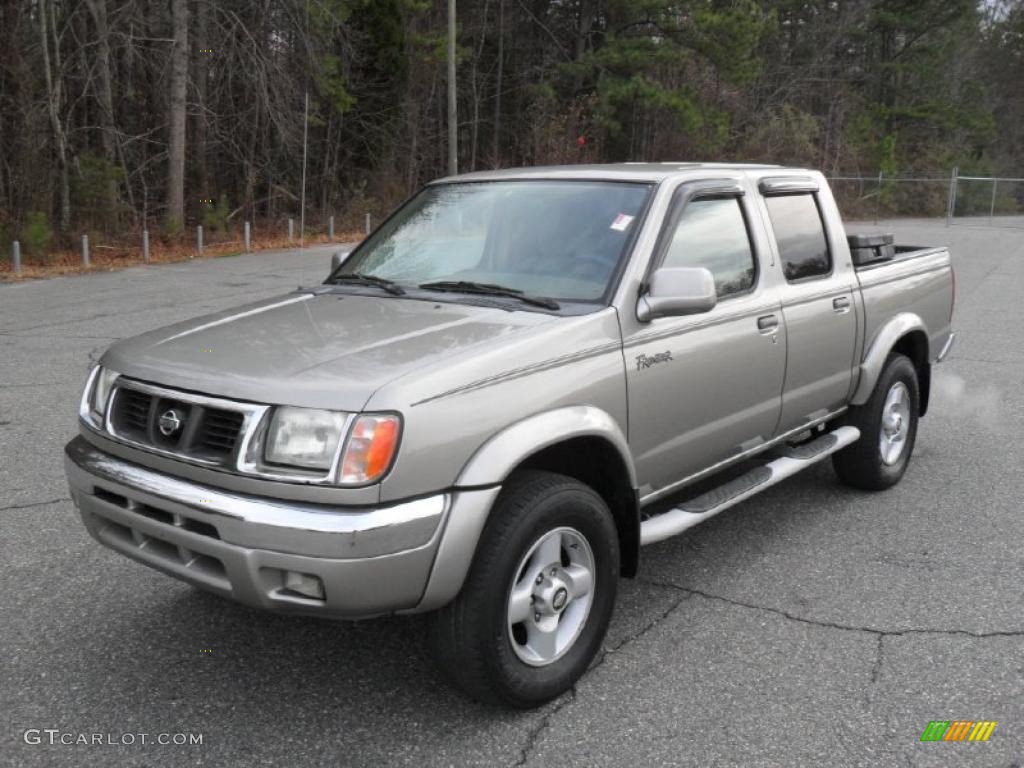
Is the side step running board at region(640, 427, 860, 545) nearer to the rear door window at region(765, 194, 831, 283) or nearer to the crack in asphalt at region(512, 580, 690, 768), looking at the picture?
the crack in asphalt at region(512, 580, 690, 768)

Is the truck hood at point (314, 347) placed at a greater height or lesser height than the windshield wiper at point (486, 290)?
lesser

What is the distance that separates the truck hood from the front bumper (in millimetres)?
322

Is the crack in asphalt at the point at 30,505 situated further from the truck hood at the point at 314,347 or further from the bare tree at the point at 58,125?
the bare tree at the point at 58,125

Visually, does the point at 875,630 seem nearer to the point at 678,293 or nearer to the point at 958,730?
the point at 958,730

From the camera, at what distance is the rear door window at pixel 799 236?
469 centimetres

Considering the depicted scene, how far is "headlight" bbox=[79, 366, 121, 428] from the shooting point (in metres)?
3.37

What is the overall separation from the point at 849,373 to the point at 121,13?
73.5ft

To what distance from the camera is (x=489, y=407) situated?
3.03 meters


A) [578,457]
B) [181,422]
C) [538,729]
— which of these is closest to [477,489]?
[578,457]

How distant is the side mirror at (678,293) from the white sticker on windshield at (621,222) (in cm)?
31

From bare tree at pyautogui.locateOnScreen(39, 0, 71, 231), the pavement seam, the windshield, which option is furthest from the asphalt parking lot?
bare tree at pyautogui.locateOnScreen(39, 0, 71, 231)

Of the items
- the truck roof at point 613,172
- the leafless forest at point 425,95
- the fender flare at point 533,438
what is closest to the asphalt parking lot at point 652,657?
the fender flare at point 533,438

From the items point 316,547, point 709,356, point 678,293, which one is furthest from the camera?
point 709,356

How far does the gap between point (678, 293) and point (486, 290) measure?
0.78 metres
